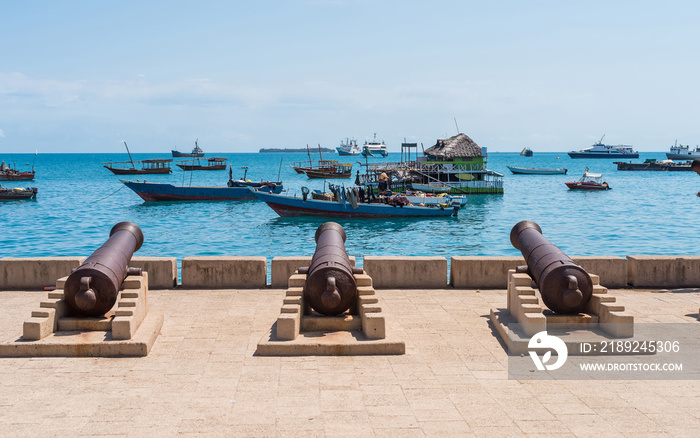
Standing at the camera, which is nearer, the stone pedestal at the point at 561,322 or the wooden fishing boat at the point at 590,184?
the stone pedestal at the point at 561,322

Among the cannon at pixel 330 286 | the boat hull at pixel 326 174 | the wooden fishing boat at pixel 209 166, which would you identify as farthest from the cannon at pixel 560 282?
the wooden fishing boat at pixel 209 166

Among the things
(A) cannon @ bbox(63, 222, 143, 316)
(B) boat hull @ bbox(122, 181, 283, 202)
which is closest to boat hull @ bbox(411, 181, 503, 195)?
(B) boat hull @ bbox(122, 181, 283, 202)

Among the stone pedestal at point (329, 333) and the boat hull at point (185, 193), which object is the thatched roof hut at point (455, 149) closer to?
the boat hull at point (185, 193)

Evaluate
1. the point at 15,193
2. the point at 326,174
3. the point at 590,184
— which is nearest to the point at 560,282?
the point at 15,193

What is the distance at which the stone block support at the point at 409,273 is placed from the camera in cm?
1140

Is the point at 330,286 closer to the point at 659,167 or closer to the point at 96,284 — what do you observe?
the point at 96,284

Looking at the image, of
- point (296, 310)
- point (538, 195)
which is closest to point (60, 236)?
point (296, 310)

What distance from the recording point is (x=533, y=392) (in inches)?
260

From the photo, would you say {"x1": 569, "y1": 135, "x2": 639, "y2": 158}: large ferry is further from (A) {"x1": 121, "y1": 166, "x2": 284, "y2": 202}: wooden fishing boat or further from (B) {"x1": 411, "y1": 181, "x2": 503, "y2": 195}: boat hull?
(A) {"x1": 121, "y1": 166, "x2": 284, "y2": 202}: wooden fishing boat

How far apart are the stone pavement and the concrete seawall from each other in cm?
250

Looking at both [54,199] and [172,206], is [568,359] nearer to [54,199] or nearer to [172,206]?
[172,206]

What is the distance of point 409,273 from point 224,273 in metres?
3.17

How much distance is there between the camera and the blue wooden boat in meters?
45.3

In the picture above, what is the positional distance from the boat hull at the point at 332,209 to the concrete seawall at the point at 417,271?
109ft
